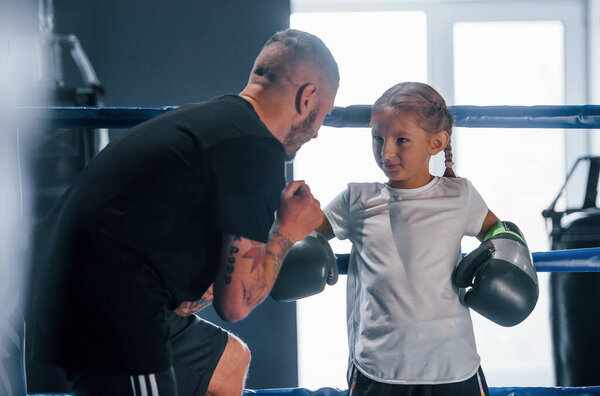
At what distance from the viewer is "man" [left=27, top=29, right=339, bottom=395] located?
0.71 m

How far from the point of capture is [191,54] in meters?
2.91

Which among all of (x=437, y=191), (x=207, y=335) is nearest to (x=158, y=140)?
(x=207, y=335)

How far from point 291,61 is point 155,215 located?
35cm

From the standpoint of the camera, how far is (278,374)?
2947mm

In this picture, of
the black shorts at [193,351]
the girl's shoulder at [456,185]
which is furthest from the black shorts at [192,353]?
the girl's shoulder at [456,185]

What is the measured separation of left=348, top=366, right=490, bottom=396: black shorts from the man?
0.32 meters

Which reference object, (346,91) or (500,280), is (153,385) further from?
(346,91)

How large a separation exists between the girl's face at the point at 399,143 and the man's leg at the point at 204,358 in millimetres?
441

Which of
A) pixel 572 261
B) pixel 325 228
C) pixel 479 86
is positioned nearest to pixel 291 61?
pixel 325 228

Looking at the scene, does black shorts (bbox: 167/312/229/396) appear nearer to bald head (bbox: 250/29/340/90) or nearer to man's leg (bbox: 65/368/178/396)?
man's leg (bbox: 65/368/178/396)

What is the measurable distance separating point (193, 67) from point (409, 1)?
163 cm

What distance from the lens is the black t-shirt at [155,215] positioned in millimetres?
706

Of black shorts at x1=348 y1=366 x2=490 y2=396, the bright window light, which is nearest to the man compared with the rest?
black shorts at x1=348 y1=366 x2=490 y2=396

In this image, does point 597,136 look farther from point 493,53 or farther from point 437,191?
point 437,191
